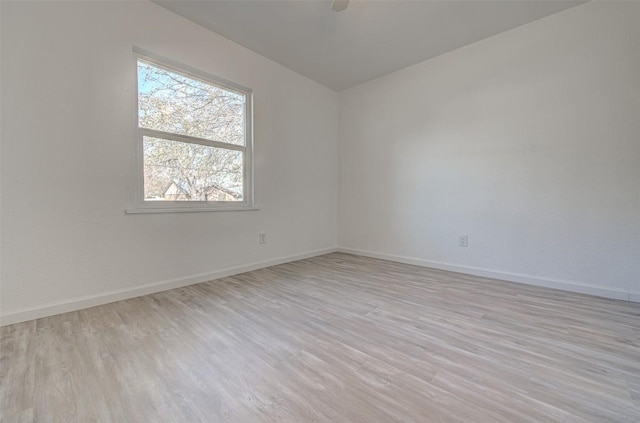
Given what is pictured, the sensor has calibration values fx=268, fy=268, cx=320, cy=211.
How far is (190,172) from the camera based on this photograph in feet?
9.06

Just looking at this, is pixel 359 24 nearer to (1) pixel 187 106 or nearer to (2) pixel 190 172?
(1) pixel 187 106

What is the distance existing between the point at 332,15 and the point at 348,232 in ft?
9.47

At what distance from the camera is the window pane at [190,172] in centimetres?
249

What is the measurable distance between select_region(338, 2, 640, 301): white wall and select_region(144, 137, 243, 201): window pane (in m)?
2.07

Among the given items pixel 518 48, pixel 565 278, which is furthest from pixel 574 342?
pixel 518 48

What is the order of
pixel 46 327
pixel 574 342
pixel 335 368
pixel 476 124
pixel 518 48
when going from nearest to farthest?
1. pixel 335 368
2. pixel 574 342
3. pixel 46 327
4. pixel 518 48
5. pixel 476 124

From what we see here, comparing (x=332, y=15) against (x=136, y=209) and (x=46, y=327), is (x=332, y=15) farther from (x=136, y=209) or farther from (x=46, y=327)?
(x=46, y=327)

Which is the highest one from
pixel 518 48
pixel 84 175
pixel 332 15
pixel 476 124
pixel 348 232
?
pixel 332 15

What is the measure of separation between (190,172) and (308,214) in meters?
1.78

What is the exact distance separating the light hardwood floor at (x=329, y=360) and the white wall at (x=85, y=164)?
0.90 ft

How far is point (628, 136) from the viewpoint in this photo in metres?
2.30

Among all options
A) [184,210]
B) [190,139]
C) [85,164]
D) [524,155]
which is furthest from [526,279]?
[85,164]

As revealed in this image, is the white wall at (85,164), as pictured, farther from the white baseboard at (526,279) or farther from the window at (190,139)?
the white baseboard at (526,279)

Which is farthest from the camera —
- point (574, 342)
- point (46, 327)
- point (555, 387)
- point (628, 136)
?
point (628, 136)
